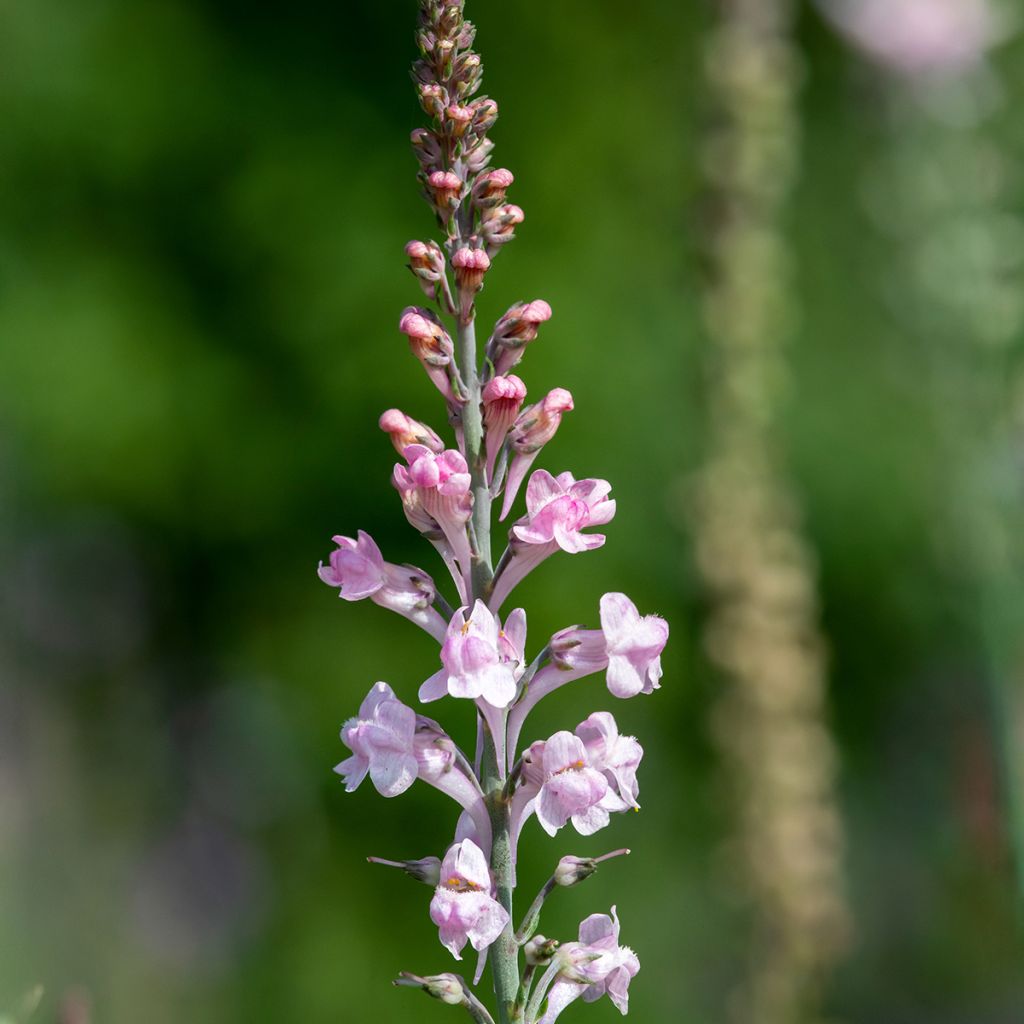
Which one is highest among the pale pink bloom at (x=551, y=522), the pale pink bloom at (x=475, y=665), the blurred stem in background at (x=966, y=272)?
the blurred stem in background at (x=966, y=272)

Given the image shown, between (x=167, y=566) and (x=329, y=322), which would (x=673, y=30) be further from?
(x=167, y=566)

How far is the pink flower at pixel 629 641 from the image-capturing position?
158 centimetres

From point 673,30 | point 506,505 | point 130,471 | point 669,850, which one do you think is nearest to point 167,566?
point 130,471

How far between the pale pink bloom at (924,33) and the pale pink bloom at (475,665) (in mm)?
2649

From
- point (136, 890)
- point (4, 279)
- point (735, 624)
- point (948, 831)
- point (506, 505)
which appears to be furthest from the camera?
point (948, 831)

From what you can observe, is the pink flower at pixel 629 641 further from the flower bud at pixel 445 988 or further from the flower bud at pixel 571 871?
the flower bud at pixel 445 988

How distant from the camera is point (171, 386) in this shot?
6266 mm

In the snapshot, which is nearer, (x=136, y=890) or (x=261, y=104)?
(x=136, y=890)

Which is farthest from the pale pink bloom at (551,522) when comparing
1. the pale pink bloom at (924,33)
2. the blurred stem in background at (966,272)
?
the pale pink bloom at (924,33)

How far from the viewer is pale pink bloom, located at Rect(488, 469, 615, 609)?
1596 mm

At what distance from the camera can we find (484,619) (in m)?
1.53

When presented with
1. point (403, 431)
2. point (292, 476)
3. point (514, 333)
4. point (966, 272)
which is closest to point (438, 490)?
point (403, 431)

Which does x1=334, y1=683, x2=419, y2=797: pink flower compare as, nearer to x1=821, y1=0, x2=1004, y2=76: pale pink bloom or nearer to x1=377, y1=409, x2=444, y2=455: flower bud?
x1=377, y1=409, x2=444, y2=455: flower bud

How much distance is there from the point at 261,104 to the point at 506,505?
16.9 ft
